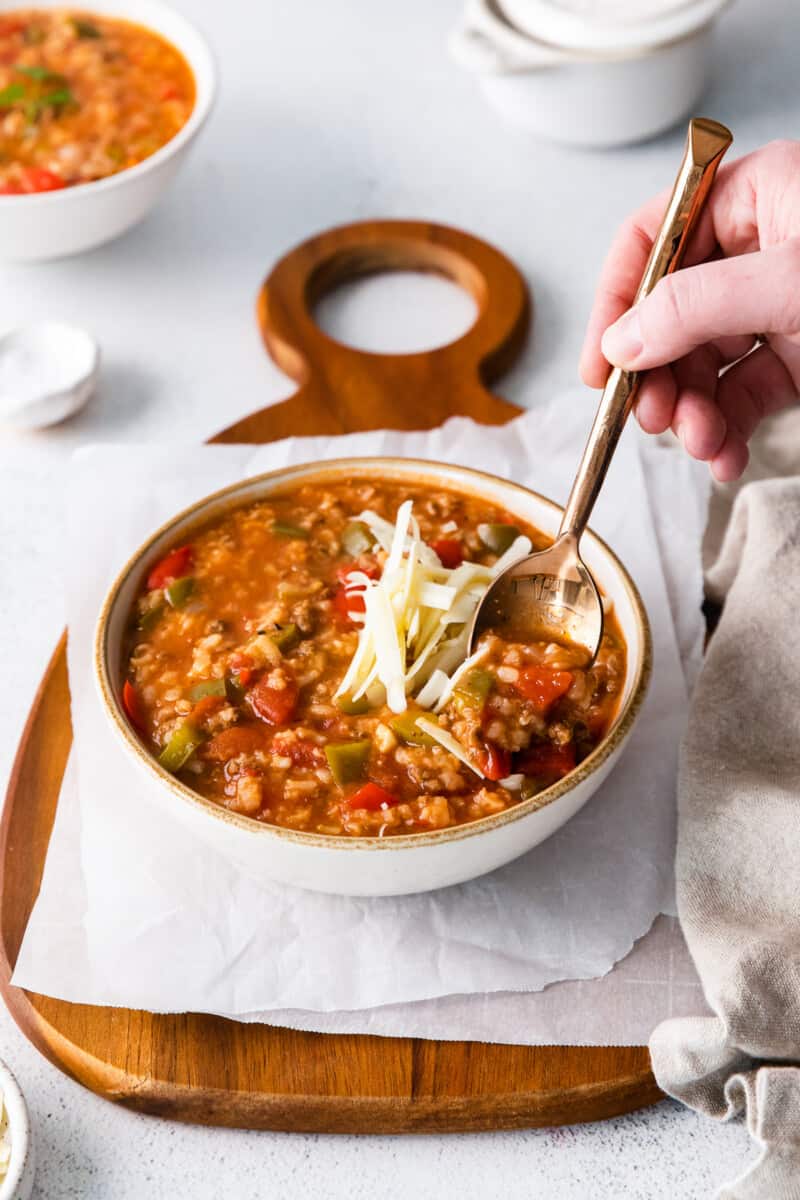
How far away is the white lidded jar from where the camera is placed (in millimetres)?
5223

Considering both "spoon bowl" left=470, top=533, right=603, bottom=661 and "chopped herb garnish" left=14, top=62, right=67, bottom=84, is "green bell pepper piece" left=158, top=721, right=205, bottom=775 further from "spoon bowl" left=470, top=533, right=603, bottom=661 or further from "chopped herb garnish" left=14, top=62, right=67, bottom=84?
"chopped herb garnish" left=14, top=62, right=67, bottom=84

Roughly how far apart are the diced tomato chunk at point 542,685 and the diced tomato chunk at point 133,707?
89 cm

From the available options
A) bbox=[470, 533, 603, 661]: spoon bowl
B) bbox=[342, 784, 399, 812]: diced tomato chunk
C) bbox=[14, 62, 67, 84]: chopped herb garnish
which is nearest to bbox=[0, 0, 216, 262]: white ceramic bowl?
bbox=[14, 62, 67, 84]: chopped herb garnish

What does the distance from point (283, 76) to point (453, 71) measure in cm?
79

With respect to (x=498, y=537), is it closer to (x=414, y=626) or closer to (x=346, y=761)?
(x=414, y=626)

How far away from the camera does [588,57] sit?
17.3 ft

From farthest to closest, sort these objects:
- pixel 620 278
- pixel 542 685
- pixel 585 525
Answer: pixel 620 278 → pixel 585 525 → pixel 542 685

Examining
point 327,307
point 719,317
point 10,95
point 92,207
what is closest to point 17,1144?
point 719,317

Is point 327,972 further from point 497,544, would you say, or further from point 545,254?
point 545,254

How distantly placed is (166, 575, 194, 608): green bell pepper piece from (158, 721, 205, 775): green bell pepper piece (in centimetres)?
44

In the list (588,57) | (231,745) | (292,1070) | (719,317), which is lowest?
(292,1070)

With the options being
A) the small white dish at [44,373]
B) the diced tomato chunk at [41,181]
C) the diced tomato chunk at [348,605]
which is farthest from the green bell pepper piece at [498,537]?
the diced tomato chunk at [41,181]

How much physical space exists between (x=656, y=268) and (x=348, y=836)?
155 centimetres

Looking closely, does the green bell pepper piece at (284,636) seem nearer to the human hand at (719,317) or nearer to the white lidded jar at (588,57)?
the human hand at (719,317)
